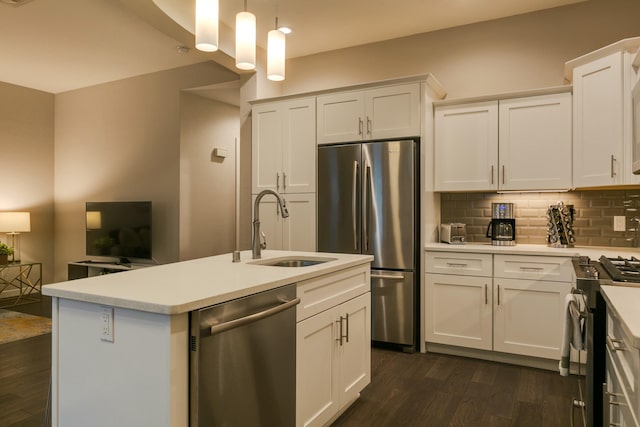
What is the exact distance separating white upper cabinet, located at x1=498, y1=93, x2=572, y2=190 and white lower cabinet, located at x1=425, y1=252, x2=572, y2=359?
65 cm

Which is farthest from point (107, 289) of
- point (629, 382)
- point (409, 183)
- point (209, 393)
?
point (409, 183)

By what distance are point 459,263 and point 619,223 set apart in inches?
50.3

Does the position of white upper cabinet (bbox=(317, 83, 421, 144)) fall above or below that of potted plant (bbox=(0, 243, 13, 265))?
above

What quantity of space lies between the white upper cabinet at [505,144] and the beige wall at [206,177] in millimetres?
3129

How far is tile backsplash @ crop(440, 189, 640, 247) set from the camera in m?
3.34

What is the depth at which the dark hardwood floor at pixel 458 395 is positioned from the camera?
2391 mm

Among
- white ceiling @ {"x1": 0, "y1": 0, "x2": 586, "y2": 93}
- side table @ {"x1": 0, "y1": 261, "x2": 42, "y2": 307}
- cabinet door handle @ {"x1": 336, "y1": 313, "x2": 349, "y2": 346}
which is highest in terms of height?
white ceiling @ {"x1": 0, "y1": 0, "x2": 586, "y2": 93}

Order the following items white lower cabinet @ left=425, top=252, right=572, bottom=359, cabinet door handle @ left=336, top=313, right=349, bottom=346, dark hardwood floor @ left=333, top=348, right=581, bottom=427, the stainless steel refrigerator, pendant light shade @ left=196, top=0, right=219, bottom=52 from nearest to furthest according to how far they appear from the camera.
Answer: pendant light shade @ left=196, top=0, right=219, bottom=52
cabinet door handle @ left=336, top=313, right=349, bottom=346
dark hardwood floor @ left=333, top=348, right=581, bottom=427
white lower cabinet @ left=425, top=252, right=572, bottom=359
the stainless steel refrigerator

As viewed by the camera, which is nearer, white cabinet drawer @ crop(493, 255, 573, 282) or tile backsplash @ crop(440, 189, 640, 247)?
white cabinet drawer @ crop(493, 255, 573, 282)

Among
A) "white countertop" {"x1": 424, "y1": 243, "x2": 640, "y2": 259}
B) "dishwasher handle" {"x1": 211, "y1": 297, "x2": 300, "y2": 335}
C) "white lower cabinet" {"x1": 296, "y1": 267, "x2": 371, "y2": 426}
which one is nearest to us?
"dishwasher handle" {"x1": 211, "y1": 297, "x2": 300, "y2": 335}

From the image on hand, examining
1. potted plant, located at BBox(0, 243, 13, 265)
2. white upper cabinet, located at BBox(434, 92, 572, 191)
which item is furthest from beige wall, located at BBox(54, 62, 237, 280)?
white upper cabinet, located at BBox(434, 92, 572, 191)

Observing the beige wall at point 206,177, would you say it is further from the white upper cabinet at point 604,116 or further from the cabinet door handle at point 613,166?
the cabinet door handle at point 613,166

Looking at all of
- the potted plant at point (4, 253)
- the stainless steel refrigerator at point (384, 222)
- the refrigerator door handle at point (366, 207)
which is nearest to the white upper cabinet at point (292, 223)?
the stainless steel refrigerator at point (384, 222)

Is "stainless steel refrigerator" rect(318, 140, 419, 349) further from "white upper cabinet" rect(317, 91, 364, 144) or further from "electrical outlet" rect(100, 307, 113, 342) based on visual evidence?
"electrical outlet" rect(100, 307, 113, 342)
